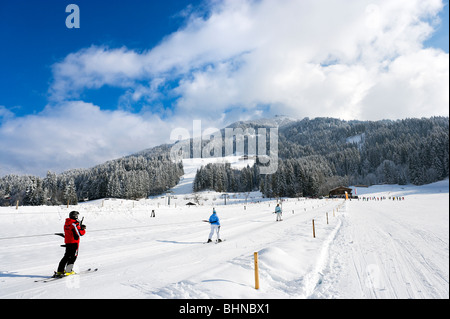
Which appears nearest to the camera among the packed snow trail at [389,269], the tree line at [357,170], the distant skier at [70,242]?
the packed snow trail at [389,269]

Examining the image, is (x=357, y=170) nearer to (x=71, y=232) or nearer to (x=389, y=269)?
(x=389, y=269)

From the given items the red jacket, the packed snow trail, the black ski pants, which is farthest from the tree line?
the black ski pants

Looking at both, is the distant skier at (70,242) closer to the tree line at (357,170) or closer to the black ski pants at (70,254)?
the black ski pants at (70,254)

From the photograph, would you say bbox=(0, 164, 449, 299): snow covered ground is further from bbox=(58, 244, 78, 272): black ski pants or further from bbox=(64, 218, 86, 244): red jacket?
bbox=(64, 218, 86, 244): red jacket

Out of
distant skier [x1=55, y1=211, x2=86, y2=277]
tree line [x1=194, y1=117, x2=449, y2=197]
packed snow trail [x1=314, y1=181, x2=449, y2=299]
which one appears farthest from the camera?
tree line [x1=194, y1=117, x2=449, y2=197]

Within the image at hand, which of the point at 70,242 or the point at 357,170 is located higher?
the point at 357,170

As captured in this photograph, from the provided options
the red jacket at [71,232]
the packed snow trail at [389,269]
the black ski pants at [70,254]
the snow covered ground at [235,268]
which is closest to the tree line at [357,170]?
the packed snow trail at [389,269]

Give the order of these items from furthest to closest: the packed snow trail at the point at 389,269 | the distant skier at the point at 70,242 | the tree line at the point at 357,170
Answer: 1. the tree line at the point at 357,170
2. the distant skier at the point at 70,242
3. the packed snow trail at the point at 389,269

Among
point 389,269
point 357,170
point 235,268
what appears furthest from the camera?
point 357,170

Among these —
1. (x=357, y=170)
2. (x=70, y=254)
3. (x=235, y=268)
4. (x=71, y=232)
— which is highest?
(x=357, y=170)

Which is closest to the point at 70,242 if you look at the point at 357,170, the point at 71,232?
the point at 71,232

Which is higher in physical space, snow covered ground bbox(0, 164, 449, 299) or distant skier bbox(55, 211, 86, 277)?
distant skier bbox(55, 211, 86, 277)

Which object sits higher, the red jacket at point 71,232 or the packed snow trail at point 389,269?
the red jacket at point 71,232
